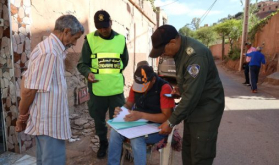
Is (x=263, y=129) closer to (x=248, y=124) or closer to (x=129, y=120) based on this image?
(x=248, y=124)

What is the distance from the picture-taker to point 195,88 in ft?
5.33

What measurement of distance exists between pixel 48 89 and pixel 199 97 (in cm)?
110

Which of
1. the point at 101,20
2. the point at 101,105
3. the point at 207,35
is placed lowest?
the point at 101,105

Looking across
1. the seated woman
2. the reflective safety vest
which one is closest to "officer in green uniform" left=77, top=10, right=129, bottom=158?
the reflective safety vest

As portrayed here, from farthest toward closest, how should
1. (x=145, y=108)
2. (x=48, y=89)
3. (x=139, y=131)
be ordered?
(x=145, y=108) → (x=139, y=131) → (x=48, y=89)

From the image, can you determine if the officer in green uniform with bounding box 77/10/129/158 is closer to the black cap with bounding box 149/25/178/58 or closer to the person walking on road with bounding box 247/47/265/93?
the black cap with bounding box 149/25/178/58

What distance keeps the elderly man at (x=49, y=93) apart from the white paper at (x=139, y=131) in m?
0.54

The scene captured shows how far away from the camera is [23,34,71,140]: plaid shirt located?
1.54 meters

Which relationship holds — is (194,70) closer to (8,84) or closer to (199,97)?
(199,97)

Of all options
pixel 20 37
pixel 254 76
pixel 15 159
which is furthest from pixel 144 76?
pixel 254 76

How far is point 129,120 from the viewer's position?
88.9 inches

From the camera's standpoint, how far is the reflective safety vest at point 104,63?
2.73m

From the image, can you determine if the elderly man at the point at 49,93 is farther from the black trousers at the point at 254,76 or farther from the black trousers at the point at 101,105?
the black trousers at the point at 254,76

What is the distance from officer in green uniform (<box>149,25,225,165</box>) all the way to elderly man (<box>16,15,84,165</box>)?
688mm
